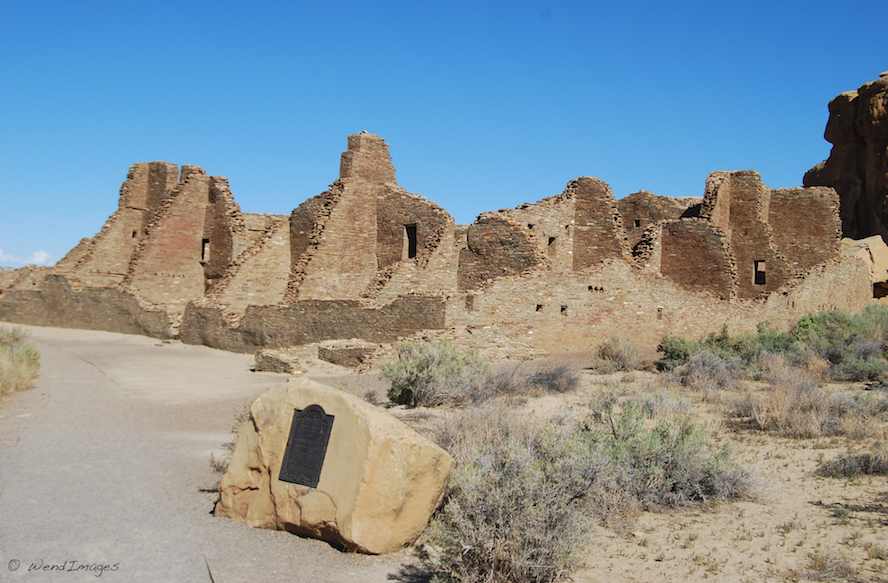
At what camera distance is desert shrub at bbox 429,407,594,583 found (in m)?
4.49

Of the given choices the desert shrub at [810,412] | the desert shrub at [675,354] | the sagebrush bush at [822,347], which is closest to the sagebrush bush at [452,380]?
the desert shrub at [810,412]

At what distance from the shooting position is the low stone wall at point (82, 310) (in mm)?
21906

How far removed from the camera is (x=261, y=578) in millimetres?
4648

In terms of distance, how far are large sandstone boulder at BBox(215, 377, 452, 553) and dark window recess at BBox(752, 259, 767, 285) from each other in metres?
22.2

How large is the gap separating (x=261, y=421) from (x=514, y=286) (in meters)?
11.9

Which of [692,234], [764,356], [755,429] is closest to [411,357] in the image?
[755,429]

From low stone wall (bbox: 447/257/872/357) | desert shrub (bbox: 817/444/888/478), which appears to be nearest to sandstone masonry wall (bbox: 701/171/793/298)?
low stone wall (bbox: 447/257/872/357)

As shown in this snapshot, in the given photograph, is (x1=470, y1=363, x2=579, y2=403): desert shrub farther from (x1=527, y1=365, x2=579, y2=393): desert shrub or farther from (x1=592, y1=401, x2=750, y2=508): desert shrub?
(x1=592, y1=401, x2=750, y2=508): desert shrub

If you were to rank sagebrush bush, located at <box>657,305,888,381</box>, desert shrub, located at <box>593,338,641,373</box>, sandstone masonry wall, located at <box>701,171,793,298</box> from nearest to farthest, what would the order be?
sagebrush bush, located at <box>657,305,888,381</box> → desert shrub, located at <box>593,338,641,373</box> → sandstone masonry wall, located at <box>701,171,793,298</box>

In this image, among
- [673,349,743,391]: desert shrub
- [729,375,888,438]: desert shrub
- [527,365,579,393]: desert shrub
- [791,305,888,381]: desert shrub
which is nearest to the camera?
[729,375,888,438]: desert shrub

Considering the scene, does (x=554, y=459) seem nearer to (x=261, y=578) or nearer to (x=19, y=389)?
(x=261, y=578)

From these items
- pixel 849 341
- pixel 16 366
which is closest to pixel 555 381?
pixel 849 341

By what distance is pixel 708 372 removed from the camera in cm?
1322

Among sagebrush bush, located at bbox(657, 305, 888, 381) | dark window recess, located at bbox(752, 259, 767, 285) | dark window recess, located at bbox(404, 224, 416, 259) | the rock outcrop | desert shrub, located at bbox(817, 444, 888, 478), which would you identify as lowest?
desert shrub, located at bbox(817, 444, 888, 478)
